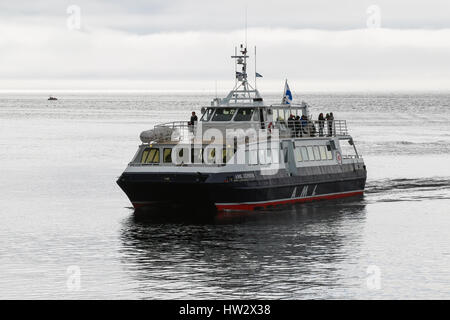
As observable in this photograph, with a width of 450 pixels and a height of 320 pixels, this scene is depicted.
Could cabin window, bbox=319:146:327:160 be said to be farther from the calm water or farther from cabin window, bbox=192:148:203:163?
cabin window, bbox=192:148:203:163

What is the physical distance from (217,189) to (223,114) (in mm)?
6645

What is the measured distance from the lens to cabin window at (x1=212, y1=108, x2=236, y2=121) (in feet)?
156

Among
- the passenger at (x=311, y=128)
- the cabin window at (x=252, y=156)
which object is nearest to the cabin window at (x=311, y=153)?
the passenger at (x=311, y=128)

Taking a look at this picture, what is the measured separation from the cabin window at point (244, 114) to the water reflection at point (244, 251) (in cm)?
549

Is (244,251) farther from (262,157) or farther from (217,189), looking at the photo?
(262,157)

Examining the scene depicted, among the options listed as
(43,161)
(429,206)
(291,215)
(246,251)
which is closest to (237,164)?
(291,215)

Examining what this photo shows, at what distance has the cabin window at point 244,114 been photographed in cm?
4741

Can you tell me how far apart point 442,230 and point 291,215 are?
749cm

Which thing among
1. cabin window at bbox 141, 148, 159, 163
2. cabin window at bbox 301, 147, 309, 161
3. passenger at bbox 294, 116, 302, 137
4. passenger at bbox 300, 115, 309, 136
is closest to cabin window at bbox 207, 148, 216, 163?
cabin window at bbox 141, 148, 159, 163

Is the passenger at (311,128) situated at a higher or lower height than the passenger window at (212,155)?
higher

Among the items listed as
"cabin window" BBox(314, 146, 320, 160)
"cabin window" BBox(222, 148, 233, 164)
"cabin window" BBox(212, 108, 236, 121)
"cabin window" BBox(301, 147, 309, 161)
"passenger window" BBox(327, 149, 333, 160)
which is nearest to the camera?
"cabin window" BBox(222, 148, 233, 164)

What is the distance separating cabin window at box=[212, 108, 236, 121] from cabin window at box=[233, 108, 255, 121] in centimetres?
28

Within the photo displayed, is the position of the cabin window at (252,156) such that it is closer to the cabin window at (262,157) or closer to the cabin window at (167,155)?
the cabin window at (262,157)

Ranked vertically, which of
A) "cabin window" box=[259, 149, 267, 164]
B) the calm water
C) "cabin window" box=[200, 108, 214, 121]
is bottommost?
the calm water
